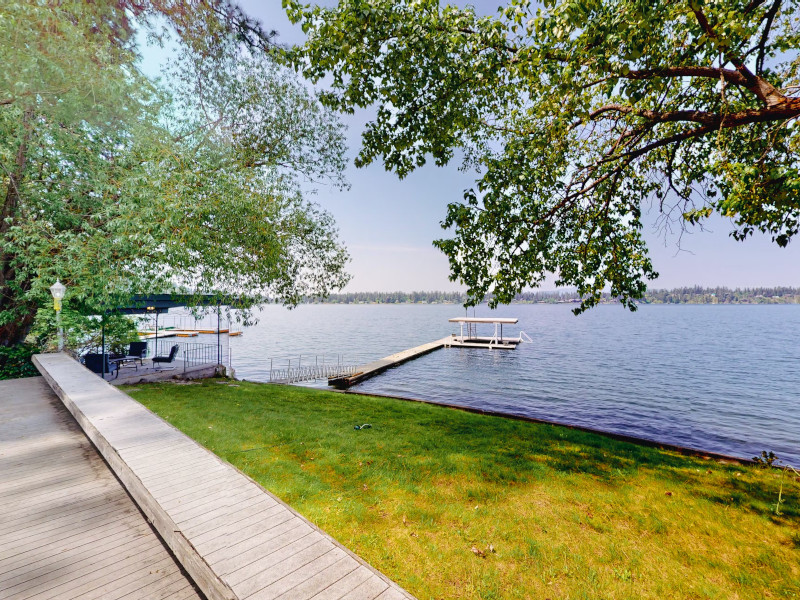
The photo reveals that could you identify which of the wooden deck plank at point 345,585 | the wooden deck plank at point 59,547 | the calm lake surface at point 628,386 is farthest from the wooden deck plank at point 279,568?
the calm lake surface at point 628,386

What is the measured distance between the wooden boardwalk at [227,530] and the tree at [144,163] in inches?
254

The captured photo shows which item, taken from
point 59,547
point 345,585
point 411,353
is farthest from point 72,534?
point 411,353

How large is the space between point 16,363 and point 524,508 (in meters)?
18.7

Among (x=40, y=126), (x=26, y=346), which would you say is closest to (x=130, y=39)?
(x=40, y=126)

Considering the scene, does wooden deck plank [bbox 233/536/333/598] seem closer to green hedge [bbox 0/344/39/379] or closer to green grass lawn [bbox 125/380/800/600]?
green grass lawn [bbox 125/380/800/600]

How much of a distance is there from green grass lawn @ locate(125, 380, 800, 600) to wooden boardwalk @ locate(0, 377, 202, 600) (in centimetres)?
198

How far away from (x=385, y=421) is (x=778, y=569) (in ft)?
26.6

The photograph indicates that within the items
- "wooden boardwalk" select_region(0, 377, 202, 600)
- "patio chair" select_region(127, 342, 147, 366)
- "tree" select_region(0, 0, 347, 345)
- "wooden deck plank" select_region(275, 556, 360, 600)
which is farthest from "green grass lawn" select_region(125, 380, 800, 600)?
"patio chair" select_region(127, 342, 147, 366)

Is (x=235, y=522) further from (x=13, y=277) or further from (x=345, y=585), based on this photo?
(x=13, y=277)

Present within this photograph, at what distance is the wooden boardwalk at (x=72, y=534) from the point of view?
317 centimetres

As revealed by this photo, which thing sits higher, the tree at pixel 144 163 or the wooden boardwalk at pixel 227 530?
the tree at pixel 144 163

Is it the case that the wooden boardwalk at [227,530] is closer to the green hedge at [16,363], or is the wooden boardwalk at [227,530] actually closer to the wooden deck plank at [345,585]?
the wooden deck plank at [345,585]

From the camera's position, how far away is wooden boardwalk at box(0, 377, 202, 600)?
3.17 metres

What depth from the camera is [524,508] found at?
18.1ft
